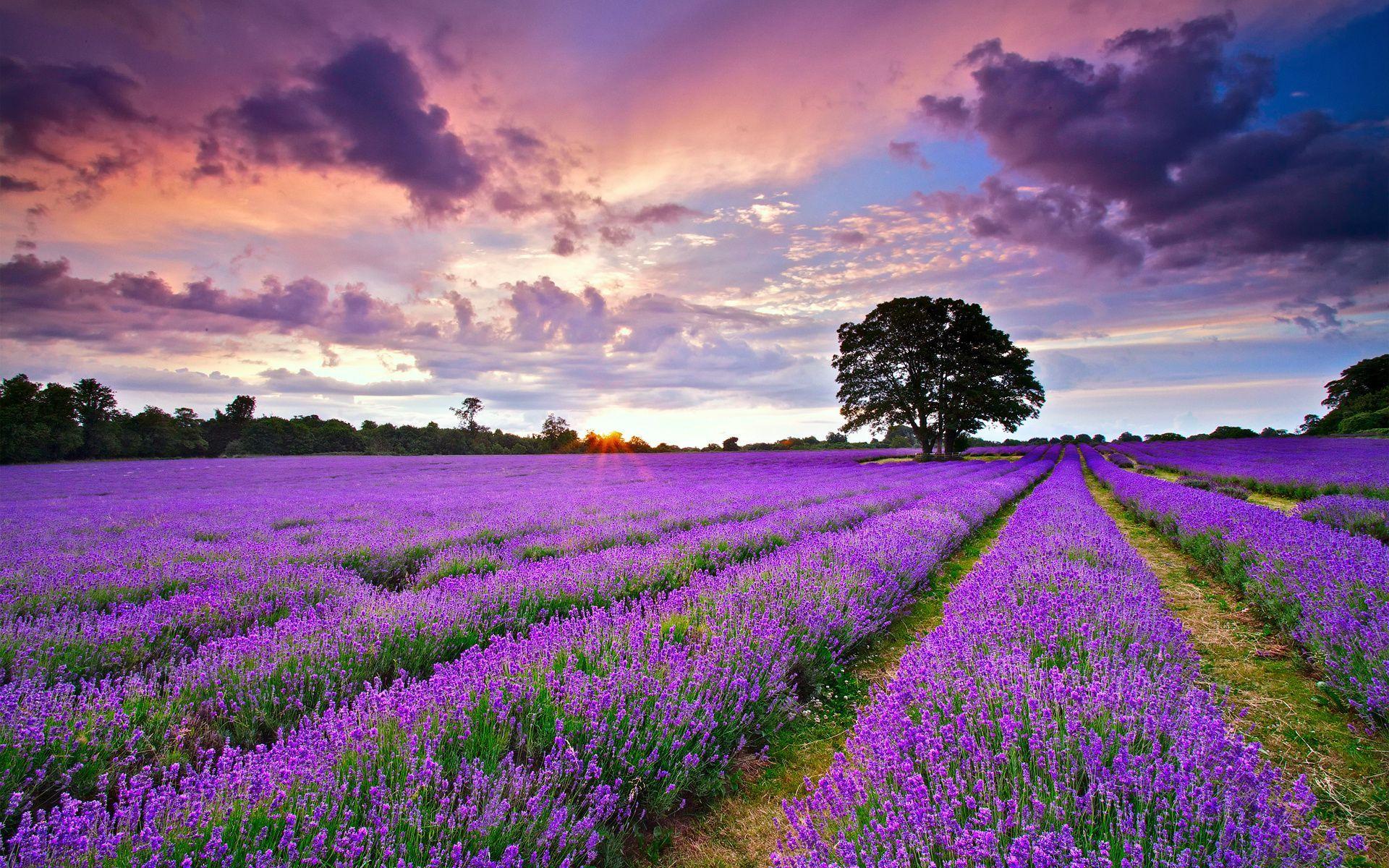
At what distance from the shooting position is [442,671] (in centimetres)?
251

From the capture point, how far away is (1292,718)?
9.73ft

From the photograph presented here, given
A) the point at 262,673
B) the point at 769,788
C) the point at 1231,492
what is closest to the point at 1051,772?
the point at 769,788

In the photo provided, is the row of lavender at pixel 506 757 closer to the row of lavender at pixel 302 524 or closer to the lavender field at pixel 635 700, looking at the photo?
the lavender field at pixel 635 700

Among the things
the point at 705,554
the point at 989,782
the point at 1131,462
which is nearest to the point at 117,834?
the point at 989,782

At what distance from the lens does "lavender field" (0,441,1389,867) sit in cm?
143

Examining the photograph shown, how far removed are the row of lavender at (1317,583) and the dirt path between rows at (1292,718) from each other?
0.15 meters

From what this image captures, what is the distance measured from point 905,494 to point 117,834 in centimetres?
1100

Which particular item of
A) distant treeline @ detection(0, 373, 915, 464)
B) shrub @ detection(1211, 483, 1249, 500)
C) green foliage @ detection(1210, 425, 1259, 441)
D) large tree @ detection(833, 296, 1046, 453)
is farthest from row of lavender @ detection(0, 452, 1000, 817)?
green foliage @ detection(1210, 425, 1259, 441)

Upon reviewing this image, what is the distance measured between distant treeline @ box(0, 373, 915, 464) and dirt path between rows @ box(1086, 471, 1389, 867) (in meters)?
47.9

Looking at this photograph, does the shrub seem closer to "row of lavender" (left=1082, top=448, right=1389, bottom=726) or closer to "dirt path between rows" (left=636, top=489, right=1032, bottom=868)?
"row of lavender" (left=1082, top=448, right=1389, bottom=726)

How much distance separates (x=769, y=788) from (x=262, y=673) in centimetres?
247

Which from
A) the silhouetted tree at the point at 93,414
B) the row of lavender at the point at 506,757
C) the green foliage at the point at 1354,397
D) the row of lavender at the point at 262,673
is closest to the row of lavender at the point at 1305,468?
the row of lavender at the point at 506,757

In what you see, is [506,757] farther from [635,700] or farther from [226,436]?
[226,436]

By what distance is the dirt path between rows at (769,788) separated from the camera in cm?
202
